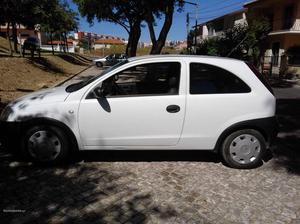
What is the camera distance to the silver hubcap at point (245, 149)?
4.83 m

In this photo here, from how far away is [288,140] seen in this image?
21.8ft

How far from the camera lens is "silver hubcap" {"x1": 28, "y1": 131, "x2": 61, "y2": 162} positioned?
4.74 meters

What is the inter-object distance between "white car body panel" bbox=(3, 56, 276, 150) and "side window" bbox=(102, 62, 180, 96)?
8 centimetres

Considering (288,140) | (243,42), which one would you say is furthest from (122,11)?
(288,140)

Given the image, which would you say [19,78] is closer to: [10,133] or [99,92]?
[10,133]

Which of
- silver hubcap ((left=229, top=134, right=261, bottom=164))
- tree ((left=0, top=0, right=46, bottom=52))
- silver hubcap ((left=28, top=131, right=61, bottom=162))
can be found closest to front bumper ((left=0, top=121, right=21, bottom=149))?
silver hubcap ((left=28, top=131, right=61, bottom=162))

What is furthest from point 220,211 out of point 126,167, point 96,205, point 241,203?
point 126,167

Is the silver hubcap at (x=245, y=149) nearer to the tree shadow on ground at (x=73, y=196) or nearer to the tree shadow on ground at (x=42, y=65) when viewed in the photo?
the tree shadow on ground at (x=73, y=196)

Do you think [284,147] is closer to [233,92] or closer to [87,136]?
[233,92]

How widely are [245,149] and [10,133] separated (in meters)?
3.30

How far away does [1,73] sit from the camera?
1386cm

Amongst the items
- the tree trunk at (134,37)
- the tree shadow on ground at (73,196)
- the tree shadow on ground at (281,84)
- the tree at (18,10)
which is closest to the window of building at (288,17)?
the tree shadow on ground at (281,84)

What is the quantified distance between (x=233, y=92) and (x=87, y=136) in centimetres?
212

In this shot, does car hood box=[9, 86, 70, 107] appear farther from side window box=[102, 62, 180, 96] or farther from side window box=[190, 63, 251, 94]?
side window box=[190, 63, 251, 94]
